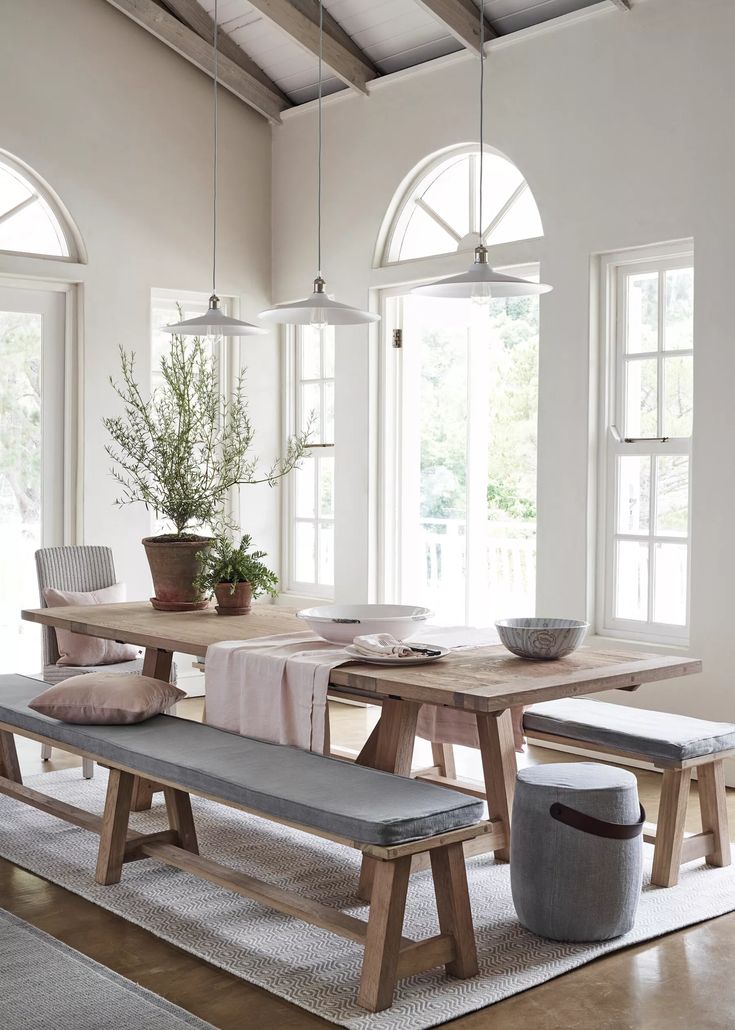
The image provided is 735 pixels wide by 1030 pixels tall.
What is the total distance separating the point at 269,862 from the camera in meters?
3.80

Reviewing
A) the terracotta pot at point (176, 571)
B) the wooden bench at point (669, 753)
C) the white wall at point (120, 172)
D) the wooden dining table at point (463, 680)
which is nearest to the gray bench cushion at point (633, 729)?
the wooden bench at point (669, 753)

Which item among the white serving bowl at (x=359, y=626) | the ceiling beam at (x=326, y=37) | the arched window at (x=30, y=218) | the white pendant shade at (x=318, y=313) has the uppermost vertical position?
the ceiling beam at (x=326, y=37)

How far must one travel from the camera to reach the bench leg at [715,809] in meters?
3.72

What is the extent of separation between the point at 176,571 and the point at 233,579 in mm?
252

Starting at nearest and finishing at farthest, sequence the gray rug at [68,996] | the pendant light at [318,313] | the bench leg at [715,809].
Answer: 1. the gray rug at [68,996]
2. the bench leg at [715,809]
3. the pendant light at [318,313]

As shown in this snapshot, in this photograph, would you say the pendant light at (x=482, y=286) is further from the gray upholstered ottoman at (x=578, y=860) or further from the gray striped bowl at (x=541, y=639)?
the gray upholstered ottoman at (x=578, y=860)

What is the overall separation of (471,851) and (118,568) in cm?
336

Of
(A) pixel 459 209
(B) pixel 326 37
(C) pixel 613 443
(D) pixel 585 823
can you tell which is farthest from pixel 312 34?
(D) pixel 585 823

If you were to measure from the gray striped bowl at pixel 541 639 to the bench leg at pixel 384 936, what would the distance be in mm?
844

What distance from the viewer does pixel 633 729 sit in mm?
3693

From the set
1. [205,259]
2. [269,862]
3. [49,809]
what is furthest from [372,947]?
[205,259]

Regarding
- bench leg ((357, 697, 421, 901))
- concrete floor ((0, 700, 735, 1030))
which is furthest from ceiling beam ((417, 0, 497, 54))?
concrete floor ((0, 700, 735, 1030))

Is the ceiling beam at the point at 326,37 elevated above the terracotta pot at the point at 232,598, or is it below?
above

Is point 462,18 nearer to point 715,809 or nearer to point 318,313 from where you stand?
point 318,313
